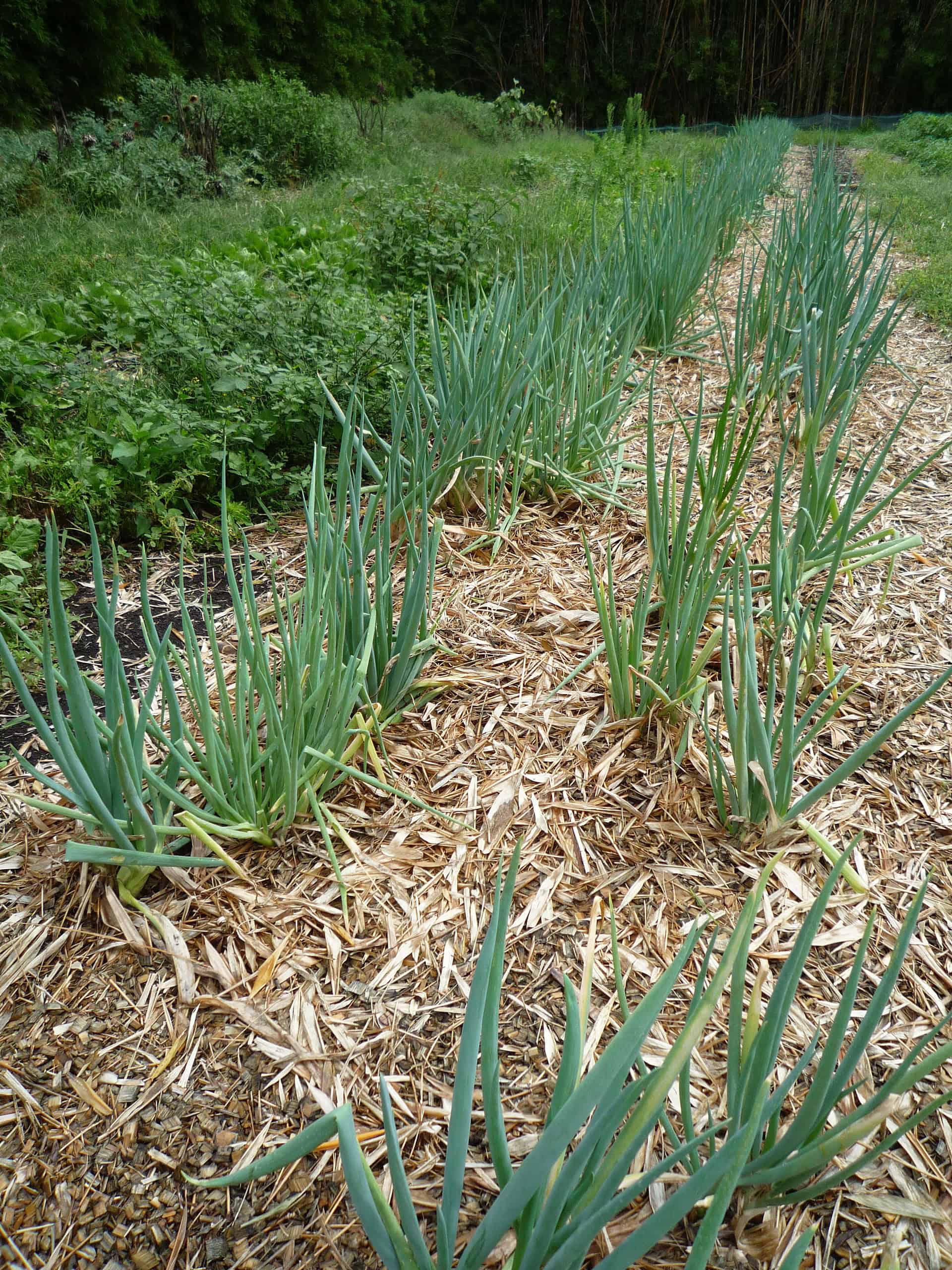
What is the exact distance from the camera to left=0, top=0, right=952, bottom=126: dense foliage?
855 centimetres

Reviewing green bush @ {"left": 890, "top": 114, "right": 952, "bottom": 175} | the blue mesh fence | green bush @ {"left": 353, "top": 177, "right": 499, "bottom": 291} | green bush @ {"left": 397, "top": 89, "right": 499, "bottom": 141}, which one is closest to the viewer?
green bush @ {"left": 353, "top": 177, "right": 499, "bottom": 291}

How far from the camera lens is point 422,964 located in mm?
1180

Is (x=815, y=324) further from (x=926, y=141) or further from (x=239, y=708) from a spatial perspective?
(x=926, y=141)

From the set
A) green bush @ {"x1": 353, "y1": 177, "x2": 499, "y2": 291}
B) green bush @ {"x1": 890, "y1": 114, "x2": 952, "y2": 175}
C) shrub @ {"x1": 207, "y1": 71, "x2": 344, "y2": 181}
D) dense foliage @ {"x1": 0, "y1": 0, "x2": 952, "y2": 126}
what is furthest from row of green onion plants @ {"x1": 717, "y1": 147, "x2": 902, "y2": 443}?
dense foliage @ {"x1": 0, "y1": 0, "x2": 952, "y2": 126}

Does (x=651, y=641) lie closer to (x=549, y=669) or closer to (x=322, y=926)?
(x=549, y=669)

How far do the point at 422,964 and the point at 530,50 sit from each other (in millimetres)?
20311

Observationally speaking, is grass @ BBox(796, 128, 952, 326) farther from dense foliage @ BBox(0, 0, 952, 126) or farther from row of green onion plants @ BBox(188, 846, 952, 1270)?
dense foliage @ BBox(0, 0, 952, 126)

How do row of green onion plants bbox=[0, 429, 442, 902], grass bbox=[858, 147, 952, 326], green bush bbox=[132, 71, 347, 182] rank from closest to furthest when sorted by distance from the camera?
1. row of green onion plants bbox=[0, 429, 442, 902]
2. grass bbox=[858, 147, 952, 326]
3. green bush bbox=[132, 71, 347, 182]

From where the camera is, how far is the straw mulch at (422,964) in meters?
0.91

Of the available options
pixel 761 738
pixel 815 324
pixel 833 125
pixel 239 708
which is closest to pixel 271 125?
pixel 815 324

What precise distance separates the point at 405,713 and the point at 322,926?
496mm

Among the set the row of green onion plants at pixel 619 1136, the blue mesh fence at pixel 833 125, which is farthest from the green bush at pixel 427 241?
the blue mesh fence at pixel 833 125

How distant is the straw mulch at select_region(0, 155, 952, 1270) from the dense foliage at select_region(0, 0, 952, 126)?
977cm

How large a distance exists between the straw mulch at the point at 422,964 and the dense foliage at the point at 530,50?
977cm
